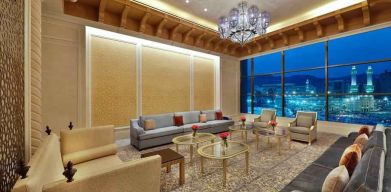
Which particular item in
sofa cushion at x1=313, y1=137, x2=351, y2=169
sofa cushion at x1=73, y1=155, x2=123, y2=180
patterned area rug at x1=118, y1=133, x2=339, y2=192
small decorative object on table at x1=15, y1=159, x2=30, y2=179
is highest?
small decorative object on table at x1=15, y1=159, x2=30, y2=179

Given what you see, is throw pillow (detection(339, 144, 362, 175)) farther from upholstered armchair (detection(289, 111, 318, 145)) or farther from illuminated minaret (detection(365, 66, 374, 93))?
illuminated minaret (detection(365, 66, 374, 93))

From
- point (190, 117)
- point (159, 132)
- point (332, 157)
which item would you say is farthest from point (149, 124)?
point (332, 157)

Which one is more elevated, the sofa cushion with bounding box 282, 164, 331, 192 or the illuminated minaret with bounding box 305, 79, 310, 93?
the illuminated minaret with bounding box 305, 79, 310, 93

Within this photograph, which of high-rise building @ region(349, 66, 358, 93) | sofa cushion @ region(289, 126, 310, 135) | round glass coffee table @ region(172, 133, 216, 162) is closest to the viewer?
round glass coffee table @ region(172, 133, 216, 162)

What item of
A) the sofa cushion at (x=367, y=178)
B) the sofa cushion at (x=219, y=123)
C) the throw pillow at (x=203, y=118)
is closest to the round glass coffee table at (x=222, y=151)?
the sofa cushion at (x=367, y=178)

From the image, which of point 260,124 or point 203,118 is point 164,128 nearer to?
point 203,118

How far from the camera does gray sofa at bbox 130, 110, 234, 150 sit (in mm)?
4039

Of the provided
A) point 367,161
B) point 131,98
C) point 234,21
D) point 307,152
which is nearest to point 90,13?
point 131,98

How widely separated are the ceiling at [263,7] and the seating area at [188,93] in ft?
0.16

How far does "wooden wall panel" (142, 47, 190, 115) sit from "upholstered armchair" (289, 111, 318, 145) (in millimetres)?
3545

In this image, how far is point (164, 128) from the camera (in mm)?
4672

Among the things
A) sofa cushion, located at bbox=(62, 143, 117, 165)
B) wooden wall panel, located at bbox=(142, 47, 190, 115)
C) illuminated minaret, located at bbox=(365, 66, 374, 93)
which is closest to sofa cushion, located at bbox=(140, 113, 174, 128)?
wooden wall panel, located at bbox=(142, 47, 190, 115)

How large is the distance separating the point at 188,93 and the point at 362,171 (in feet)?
18.1

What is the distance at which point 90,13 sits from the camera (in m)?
4.33
